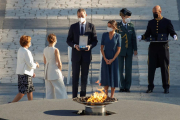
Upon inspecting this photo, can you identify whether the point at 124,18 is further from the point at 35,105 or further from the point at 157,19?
the point at 35,105

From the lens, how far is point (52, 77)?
9.16 m

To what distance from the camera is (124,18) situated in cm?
1055

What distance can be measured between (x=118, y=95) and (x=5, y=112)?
4826 millimetres

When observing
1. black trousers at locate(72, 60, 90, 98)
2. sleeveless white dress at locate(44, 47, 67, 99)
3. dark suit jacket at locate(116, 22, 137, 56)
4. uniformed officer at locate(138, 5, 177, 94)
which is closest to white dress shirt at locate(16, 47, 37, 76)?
sleeveless white dress at locate(44, 47, 67, 99)

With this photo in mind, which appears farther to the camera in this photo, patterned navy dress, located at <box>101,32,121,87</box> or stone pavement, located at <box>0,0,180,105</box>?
stone pavement, located at <box>0,0,180,105</box>

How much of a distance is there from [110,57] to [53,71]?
129 cm

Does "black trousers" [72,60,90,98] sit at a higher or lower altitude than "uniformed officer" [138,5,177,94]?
lower

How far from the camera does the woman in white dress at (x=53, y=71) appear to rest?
29.6ft

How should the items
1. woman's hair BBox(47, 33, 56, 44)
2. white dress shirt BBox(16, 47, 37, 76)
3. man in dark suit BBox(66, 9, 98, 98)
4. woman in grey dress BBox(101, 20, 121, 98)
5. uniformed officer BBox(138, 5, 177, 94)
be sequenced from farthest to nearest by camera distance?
uniformed officer BBox(138, 5, 177, 94) → woman in grey dress BBox(101, 20, 121, 98) → man in dark suit BBox(66, 9, 98, 98) → woman's hair BBox(47, 33, 56, 44) → white dress shirt BBox(16, 47, 37, 76)

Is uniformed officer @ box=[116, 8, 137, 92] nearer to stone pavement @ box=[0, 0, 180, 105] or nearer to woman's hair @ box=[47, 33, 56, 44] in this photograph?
stone pavement @ box=[0, 0, 180, 105]

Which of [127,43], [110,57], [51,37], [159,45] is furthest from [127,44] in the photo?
[51,37]

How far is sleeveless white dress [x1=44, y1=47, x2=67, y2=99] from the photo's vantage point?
29.8 feet

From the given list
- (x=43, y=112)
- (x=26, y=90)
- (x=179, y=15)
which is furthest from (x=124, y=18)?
(x=179, y=15)

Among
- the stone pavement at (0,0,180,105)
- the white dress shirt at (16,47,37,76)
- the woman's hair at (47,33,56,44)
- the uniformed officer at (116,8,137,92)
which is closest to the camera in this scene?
the white dress shirt at (16,47,37,76)
